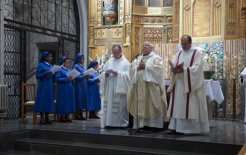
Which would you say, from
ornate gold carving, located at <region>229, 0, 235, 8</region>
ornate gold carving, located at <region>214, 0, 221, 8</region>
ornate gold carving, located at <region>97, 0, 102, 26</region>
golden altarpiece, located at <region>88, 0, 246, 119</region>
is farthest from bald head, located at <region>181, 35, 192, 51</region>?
ornate gold carving, located at <region>97, 0, 102, 26</region>

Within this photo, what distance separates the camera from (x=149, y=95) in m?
6.86

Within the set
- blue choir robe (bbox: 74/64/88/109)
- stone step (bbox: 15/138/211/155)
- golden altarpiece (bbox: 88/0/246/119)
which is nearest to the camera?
stone step (bbox: 15/138/211/155)

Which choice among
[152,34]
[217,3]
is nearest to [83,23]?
[152,34]

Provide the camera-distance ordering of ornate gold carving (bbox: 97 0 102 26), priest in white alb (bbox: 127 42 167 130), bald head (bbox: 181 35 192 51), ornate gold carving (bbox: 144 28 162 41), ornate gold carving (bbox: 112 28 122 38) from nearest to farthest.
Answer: bald head (bbox: 181 35 192 51), priest in white alb (bbox: 127 42 167 130), ornate gold carving (bbox: 112 28 122 38), ornate gold carving (bbox: 144 28 162 41), ornate gold carving (bbox: 97 0 102 26)

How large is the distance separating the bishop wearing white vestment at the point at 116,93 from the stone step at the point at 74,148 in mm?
1044

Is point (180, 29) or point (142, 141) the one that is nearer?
point (142, 141)

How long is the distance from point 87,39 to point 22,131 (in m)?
6.49

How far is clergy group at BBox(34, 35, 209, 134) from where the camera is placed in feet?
21.1

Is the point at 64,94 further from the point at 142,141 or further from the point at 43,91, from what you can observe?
the point at 142,141

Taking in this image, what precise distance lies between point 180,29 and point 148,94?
17.6 feet

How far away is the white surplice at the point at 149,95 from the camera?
680 centimetres

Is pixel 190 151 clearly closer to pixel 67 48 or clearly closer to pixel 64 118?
pixel 64 118

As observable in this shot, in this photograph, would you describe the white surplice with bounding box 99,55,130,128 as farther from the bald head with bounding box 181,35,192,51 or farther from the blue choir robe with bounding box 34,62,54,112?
the bald head with bounding box 181,35,192,51

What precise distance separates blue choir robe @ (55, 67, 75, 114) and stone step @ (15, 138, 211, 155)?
1.62 m
